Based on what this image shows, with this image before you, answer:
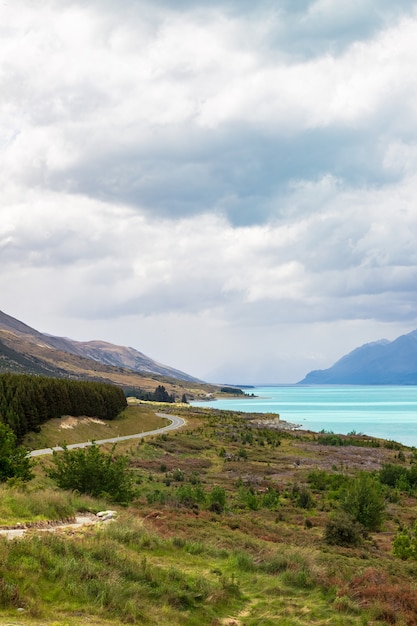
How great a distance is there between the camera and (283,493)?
41625mm

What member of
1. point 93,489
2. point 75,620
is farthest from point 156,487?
point 75,620

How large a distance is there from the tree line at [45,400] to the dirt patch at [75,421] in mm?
1169

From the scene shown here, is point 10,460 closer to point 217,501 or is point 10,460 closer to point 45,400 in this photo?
point 217,501

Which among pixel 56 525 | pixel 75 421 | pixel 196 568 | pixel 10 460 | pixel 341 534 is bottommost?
pixel 75 421

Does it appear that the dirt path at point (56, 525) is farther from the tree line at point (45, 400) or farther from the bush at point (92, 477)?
the tree line at point (45, 400)

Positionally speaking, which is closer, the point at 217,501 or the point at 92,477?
the point at 92,477

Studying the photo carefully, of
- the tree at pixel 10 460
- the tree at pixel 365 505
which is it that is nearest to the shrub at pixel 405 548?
the tree at pixel 365 505

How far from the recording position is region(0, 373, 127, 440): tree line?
60.2 meters

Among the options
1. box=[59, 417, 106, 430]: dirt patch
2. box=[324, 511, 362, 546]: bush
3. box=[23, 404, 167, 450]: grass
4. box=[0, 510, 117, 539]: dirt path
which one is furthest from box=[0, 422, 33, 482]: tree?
box=[59, 417, 106, 430]: dirt patch

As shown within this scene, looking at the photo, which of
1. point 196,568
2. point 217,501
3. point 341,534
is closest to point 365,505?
point 341,534

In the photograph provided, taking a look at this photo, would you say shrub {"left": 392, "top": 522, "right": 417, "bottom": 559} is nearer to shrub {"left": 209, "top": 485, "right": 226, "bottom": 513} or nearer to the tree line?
shrub {"left": 209, "top": 485, "right": 226, "bottom": 513}

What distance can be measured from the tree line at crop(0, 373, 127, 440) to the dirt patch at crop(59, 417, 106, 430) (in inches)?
46.0

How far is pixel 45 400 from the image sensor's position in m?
68.9

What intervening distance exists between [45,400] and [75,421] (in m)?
7.13
